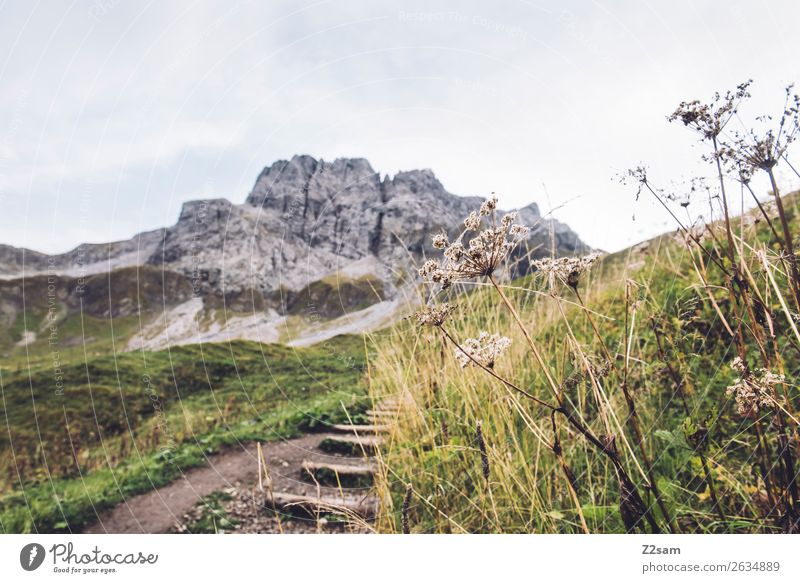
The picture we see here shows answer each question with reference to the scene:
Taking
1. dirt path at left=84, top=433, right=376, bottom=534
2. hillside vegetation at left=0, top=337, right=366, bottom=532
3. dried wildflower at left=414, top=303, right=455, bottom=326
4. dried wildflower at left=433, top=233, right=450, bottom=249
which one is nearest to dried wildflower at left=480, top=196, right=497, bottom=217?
dried wildflower at left=433, top=233, right=450, bottom=249

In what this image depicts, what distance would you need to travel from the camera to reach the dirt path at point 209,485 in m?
4.94

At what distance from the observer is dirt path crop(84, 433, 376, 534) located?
4.94m

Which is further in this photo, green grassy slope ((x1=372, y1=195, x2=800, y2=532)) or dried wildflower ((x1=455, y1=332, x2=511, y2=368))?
green grassy slope ((x1=372, y1=195, x2=800, y2=532))

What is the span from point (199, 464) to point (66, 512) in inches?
67.1

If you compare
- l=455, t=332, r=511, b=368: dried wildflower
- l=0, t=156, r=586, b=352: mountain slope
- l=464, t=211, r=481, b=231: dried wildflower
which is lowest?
l=455, t=332, r=511, b=368: dried wildflower

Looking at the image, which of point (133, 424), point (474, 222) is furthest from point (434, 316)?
point (133, 424)

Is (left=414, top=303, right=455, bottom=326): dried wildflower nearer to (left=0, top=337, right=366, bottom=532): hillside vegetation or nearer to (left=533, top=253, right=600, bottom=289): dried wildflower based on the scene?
(left=533, top=253, right=600, bottom=289): dried wildflower
